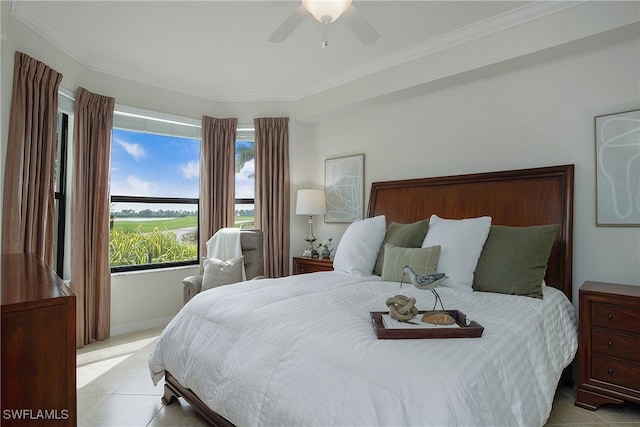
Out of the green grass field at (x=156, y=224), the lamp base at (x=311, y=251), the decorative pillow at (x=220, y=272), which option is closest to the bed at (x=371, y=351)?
the decorative pillow at (x=220, y=272)

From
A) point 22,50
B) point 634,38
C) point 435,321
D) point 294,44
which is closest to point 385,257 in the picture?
point 435,321

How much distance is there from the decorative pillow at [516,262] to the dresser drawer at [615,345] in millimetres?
427

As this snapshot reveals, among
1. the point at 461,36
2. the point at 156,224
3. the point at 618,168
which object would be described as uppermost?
the point at 461,36

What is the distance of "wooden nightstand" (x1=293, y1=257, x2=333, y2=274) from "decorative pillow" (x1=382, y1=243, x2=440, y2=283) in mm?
1097

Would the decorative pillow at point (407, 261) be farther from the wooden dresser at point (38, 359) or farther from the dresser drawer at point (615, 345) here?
the wooden dresser at point (38, 359)

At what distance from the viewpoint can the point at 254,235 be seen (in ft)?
12.5

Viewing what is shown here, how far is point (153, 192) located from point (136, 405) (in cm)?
254

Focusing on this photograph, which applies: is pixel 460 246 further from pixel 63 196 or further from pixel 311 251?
pixel 63 196

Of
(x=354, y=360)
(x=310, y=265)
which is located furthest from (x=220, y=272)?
(x=354, y=360)

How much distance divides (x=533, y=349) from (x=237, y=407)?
1329 mm

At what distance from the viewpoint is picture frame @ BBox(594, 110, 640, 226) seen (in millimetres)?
2408

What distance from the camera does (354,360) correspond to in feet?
4.11

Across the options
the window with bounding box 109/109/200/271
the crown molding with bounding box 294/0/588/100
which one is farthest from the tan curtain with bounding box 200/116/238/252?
the crown molding with bounding box 294/0/588/100

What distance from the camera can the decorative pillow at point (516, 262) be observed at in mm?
2246
